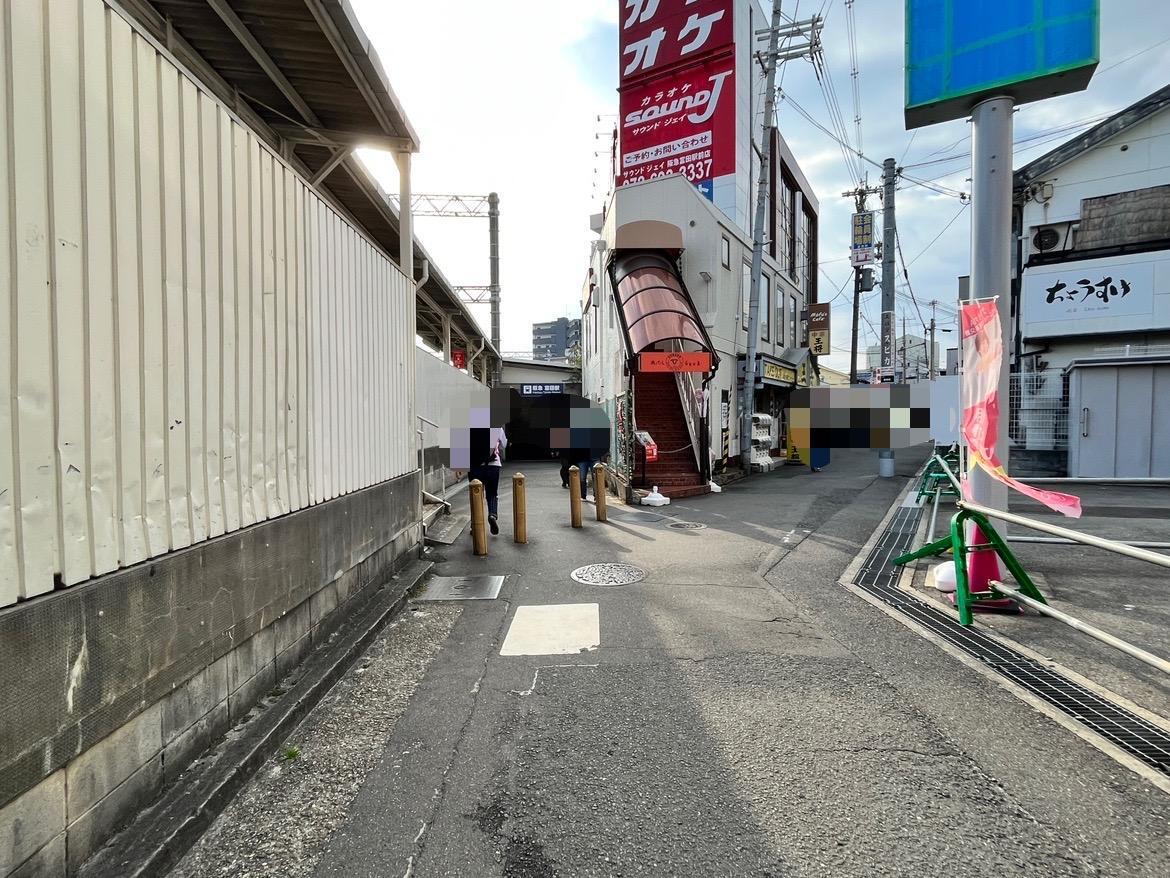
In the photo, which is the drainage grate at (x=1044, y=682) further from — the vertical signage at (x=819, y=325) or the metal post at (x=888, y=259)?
the vertical signage at (x=819, y=325)

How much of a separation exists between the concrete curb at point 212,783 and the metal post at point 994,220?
18.2ft

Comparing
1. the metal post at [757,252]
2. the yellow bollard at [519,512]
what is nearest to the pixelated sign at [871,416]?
the metal post at [757,252]

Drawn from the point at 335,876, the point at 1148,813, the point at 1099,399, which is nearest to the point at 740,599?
the point at 1148,813

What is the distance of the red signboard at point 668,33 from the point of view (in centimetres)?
1966

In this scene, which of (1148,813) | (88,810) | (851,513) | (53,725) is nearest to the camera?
(53,725)

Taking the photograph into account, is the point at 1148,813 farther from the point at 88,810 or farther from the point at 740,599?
the point at 88,810

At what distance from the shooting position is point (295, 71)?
493 cm

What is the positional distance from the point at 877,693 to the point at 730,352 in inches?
571

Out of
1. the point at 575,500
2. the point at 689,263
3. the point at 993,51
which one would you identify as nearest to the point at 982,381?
the point at 993,51

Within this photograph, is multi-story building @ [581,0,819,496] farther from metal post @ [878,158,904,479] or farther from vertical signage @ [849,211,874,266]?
metal post @ [878,158,904,479]

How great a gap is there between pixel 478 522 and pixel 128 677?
499 cm

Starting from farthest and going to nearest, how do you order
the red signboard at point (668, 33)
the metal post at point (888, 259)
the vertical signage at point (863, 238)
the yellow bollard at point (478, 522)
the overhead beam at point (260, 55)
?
1. the vertical signage at point (863, 238)
2. the metal post at point (888, 259)
3. the red signboard at point (668, 33)
4. the yellow bollard at point (478, 522)
5. the overhead beam at point (260, 55)

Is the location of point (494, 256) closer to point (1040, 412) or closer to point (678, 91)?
point (678, 91)

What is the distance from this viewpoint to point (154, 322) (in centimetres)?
257
